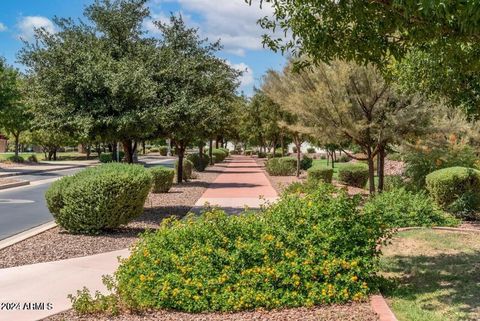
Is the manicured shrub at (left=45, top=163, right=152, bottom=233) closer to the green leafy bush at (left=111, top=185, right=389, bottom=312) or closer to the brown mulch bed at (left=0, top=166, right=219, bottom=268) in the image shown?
the brown mulch bed at (left=0, top=166, right=219, bottom=268)

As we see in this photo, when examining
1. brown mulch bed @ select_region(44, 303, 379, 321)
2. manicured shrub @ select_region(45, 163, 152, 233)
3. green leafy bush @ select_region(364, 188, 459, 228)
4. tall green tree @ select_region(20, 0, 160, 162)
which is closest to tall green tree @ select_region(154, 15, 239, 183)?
tall green tree @ select_region(20, 0, 160, 162)

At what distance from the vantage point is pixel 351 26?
6965 millimetres

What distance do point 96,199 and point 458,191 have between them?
907 cm

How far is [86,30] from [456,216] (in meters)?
10.6

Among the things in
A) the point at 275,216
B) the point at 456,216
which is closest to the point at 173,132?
the point at 456,216

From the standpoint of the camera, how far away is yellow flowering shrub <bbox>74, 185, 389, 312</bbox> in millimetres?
5957

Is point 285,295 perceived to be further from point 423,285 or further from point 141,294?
point 423,285

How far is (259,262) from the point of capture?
625 centimetres

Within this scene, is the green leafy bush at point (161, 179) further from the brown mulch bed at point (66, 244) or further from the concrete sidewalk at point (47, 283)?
the concrete sidewalk at point (47, 283)

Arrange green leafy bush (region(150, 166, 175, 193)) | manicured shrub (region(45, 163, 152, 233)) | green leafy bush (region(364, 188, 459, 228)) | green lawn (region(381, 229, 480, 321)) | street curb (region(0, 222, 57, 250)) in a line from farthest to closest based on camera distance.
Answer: green leafy bush (region(150, 166, 175, 193)) < green leafy bush (region(364, 188, 459, 228)) < manicured shrub (region(45, 163, 152, 233)) < street curb (region(0, 222, 57, 250)) < green lawn (region(381, 229, 480, 321))

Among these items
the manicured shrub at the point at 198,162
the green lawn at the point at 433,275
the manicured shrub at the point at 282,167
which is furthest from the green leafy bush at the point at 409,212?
the manicured shrub at the point at 198,162

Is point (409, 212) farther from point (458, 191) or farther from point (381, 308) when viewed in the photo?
point (381, 308)

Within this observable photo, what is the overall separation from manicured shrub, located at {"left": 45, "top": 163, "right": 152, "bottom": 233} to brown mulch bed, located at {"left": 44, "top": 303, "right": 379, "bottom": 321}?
16.2 feet

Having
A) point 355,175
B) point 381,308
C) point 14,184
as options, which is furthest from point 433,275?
point 14,184
